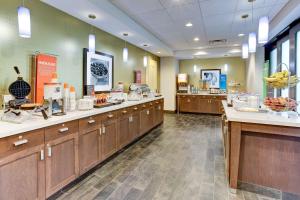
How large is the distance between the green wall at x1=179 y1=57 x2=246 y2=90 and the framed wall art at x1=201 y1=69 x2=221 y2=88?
0.19 meters

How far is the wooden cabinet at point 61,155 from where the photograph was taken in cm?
176

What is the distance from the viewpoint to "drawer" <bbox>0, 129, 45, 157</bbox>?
1.38 m

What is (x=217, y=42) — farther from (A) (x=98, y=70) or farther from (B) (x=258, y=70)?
(A) (x=98, y=70)

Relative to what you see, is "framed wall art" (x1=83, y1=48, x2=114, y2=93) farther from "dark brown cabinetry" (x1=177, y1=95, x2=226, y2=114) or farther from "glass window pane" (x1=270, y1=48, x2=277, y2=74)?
"glass window pane" (x1=270, y1=48, x2=277, y2=74)

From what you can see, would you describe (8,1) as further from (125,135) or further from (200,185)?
(200,185)

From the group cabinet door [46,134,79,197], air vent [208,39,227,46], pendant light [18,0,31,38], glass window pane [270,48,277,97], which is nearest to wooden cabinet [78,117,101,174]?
cabinet door [46,134,79,197]

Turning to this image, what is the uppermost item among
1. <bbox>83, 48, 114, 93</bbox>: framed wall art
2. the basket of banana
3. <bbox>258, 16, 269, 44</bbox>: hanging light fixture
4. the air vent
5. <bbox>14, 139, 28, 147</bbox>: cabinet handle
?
the air vent

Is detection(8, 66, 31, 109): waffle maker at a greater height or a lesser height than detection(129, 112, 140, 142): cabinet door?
greater

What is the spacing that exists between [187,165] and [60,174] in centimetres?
179

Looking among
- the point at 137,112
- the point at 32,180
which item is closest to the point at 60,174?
the point at 32,180

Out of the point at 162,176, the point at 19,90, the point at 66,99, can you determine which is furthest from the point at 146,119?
the point at 19,90

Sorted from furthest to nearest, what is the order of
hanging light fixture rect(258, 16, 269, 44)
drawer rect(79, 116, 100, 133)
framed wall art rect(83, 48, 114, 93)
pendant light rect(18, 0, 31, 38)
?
framed wall art rect(83, 48, 114, 93)
hanging light fixture rect(258, 16, 269, 44)
drawer rect(79, 116, 100, 133)
pendant light rect(18, 0, 31, 38)

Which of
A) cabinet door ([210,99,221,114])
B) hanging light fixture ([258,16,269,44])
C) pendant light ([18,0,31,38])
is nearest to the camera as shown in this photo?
pendant light ([18,0,31,38])

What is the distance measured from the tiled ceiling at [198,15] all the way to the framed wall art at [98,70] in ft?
3.42
